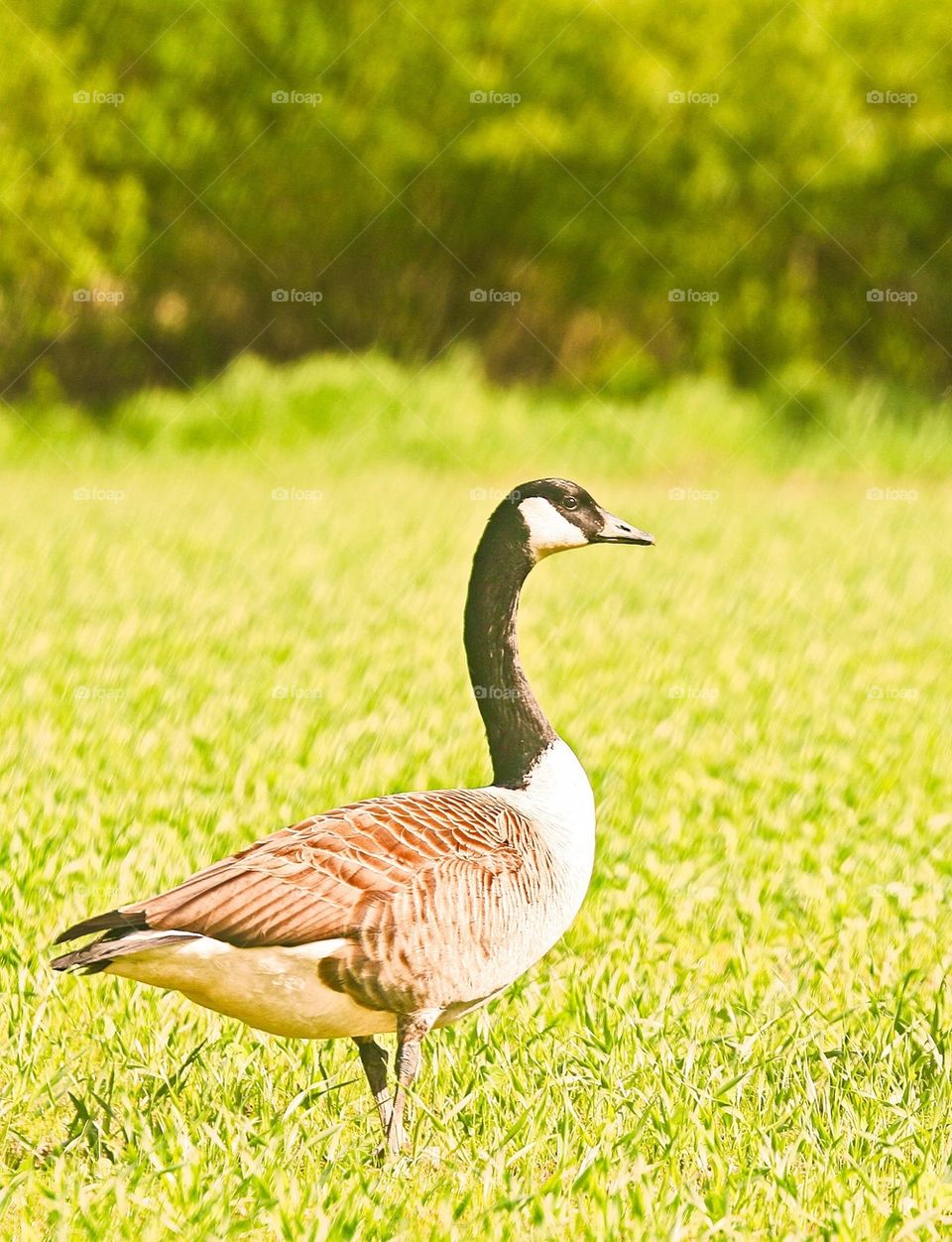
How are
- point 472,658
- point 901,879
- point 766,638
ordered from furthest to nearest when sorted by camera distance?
point 766,638 < point 901,879 < point 472,658

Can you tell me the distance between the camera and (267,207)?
20234 millimetres

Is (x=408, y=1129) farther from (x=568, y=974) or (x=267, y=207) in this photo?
(x=267, y=207)

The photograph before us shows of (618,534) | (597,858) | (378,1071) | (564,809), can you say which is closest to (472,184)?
(597,858)

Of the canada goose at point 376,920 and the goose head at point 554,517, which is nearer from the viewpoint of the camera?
the canada goose at point 376,920

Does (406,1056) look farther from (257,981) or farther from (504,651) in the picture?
(504,651)

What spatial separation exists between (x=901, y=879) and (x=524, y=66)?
53.0 ft

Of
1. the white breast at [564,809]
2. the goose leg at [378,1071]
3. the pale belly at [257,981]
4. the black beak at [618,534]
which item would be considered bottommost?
the goose leg at [378,1071]

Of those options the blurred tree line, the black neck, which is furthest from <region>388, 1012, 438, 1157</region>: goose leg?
the blurred tree line

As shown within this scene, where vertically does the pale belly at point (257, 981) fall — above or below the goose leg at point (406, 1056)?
above

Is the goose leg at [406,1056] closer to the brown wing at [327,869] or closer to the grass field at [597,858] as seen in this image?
the grass field at [597,858]

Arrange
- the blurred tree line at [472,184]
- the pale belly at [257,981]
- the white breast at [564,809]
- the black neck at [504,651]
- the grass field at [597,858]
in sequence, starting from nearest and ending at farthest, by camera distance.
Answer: the pale belly at [257,981] < the grass field at [597,858] < the white breast at [564,809] < the black neck at [504,651] < the blurred tree line at [472,184]

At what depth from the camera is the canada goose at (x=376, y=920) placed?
3.29 meters

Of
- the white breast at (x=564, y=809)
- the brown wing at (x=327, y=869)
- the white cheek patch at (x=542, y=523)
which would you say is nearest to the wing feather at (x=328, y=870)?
the brown wing at (x=327, y=869)

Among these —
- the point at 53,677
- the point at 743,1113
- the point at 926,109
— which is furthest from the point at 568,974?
the point at 926,109
